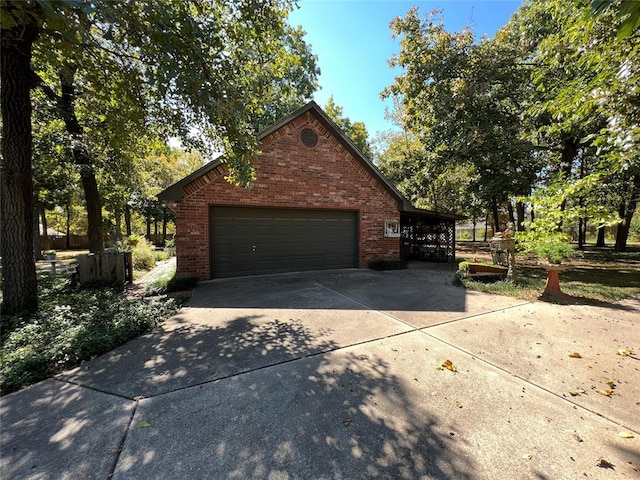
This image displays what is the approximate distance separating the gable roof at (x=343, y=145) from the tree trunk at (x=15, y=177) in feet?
9.17

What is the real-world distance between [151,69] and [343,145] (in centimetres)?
658

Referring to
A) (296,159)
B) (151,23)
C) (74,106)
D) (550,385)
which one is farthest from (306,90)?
(550,385)

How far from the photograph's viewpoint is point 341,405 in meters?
2.50

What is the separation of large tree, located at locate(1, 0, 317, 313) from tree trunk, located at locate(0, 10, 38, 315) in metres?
0.01

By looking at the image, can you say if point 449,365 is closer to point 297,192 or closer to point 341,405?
point 341,405

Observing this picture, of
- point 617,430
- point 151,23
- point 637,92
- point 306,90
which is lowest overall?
point 617,430

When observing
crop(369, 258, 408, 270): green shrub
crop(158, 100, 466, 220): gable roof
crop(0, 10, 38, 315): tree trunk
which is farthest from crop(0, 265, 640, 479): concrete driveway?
crop(369, 258, 408, 270): green shrub

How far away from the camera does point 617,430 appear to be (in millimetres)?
2227

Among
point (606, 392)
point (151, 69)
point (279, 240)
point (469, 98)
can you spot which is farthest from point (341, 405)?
point (469, 98)

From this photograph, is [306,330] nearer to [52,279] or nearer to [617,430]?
[617,430]

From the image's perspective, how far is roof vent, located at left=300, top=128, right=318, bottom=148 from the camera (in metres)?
9.24

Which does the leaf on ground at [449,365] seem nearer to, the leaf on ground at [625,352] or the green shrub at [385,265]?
the leaf on ground at [625,352]

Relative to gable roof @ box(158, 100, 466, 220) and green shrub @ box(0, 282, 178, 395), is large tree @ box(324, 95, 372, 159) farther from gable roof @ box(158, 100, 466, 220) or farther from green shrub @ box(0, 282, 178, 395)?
green shrub @ box(0, 282, 178, 395)

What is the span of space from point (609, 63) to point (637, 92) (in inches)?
37.7
